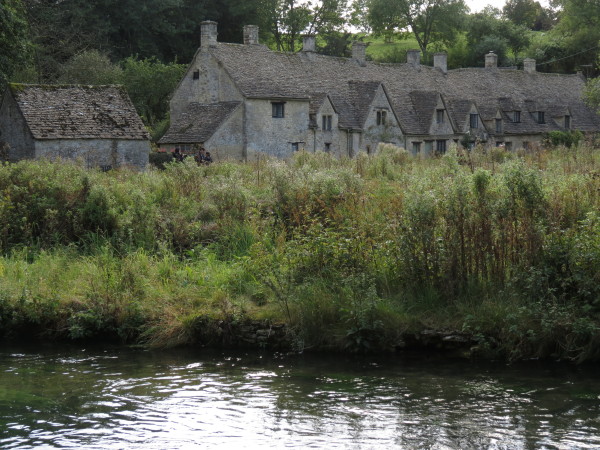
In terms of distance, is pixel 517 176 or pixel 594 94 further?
pixel 594 94

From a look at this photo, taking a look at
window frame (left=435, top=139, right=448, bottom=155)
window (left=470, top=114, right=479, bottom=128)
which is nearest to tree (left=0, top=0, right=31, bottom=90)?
window frame (left=435, top=139, right=448, bottom=155)

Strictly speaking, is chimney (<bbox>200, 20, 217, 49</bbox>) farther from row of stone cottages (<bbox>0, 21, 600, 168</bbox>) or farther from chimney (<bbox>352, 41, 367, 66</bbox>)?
chimney (<bbox>352, 41, 367, 66</bbox>)

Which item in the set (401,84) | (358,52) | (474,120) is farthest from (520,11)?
(358,52)

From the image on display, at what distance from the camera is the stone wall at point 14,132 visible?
39.6 metres

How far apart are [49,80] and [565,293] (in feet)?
170

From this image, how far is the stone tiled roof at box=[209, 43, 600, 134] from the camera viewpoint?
54.9 meters

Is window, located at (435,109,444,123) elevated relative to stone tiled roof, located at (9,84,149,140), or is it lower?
elevated

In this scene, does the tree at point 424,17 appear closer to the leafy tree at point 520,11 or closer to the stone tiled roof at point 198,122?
the leafy tree at point 520,11

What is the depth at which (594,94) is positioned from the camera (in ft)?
173

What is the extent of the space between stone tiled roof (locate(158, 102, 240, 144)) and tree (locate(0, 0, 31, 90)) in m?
11.6

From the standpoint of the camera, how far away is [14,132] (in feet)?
132

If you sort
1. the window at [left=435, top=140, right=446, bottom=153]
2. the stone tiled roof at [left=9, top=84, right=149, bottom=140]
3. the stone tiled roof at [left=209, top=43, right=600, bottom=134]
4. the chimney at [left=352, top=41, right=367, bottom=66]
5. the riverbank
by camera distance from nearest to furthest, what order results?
1. the riverbank
2. the stone tiled roof at [left=9, top=84, right=149, bottom=140]
3. the stone tiled roof at [left=209, top=43, right=600, bottom=134]
4. the window at [left=435, top=140, right=446, bottom=153]
5. the chimney at [left=352, top=41, right=367, bottom=66]

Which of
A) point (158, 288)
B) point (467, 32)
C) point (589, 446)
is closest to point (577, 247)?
point (589, 446)

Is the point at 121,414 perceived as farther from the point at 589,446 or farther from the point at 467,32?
the point at 467,32
